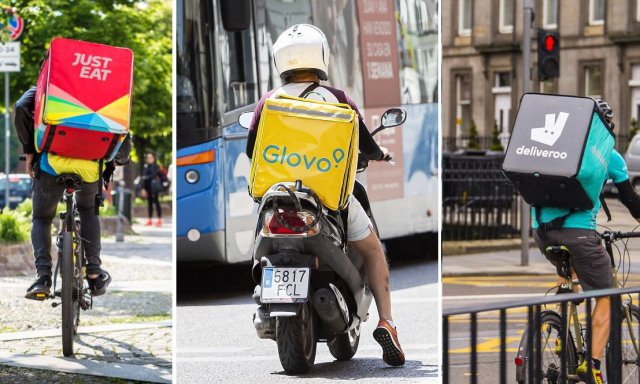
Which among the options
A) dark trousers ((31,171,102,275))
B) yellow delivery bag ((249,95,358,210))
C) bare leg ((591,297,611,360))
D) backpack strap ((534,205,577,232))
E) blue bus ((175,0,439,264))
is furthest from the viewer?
dark trousers ((31,171,102,275))

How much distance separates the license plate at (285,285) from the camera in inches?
221

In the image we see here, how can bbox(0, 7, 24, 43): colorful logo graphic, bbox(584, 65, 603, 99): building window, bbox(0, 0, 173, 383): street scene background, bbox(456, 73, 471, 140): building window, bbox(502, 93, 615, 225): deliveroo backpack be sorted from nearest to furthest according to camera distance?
bbox(502, 93, 615, 225): deliveroo backpack → bbox(0, 0, 173, 383): street scene background → bbox(0, 7, 24, 43): colorful logo graphic → bbox(584, 65, 603, 99): building window → bbox(456, 73, 471, 140): building window

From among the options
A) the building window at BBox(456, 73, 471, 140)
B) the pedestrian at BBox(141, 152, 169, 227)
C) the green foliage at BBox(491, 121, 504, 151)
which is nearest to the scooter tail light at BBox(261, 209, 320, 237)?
the pedestrian at BBox(141, 152, 169, 227)

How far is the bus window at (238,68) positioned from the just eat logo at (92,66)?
1.04 meters

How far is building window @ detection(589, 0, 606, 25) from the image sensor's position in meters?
48.2

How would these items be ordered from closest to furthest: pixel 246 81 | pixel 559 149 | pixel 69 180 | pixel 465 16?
pixel 559 149
pixel 246 81
pixel 69 180
pixel 465 16

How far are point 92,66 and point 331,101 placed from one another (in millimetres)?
2108

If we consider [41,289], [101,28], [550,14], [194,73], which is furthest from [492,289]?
[550,14]

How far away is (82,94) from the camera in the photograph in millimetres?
7191

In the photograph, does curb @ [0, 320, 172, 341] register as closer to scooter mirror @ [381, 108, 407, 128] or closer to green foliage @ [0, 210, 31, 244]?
scooter mirror @ [381, 108, 407, 128]

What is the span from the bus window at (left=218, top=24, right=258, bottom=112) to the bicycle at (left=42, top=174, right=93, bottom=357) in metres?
1.56

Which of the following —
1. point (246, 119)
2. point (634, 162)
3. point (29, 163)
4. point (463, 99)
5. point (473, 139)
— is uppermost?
point (246, 119)

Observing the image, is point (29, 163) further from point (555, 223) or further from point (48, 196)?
point (555, 223)

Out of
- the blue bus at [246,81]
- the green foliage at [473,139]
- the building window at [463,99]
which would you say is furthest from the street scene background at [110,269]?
the building window at [463,99]
